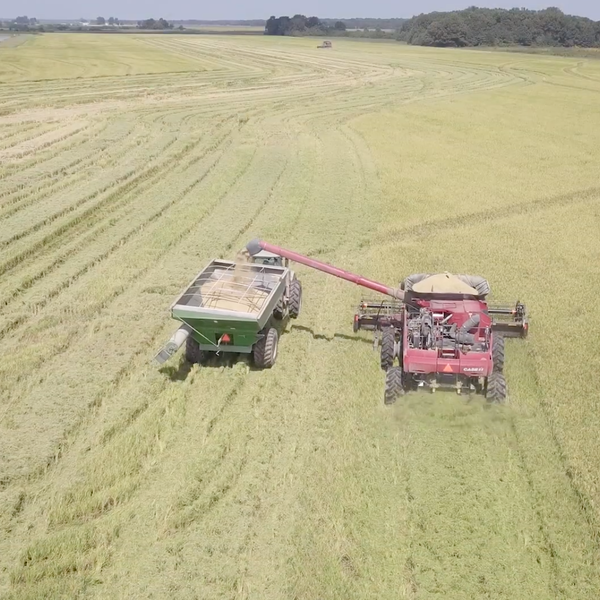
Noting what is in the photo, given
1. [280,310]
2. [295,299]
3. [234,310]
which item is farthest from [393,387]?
[295,299]

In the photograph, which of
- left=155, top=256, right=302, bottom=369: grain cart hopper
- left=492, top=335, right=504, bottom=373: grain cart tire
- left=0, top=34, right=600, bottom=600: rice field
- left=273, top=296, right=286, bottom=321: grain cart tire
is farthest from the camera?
left=273, top=296, right=286, bottom=321: grain cart tire

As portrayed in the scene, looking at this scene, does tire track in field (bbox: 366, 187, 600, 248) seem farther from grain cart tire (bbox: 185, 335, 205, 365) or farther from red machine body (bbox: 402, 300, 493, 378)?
grain cart tire (bbox: 185, 335, 205, 365)

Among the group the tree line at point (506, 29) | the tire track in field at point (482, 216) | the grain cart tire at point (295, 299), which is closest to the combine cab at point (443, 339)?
the grain cart tire at point (295, 299)

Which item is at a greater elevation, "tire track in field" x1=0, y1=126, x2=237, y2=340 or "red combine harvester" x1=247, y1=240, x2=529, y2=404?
"red combine harvester" x1=247, y1=240, x2=529, y2=404

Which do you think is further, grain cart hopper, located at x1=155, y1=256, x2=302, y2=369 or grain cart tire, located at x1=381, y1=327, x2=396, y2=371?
grain cart tire, located at x1=381, y1=327, x2=396, y2=371

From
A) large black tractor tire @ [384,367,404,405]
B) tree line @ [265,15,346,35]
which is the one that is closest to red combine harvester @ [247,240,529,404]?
large black tractor tire @ [384,367,404,405]

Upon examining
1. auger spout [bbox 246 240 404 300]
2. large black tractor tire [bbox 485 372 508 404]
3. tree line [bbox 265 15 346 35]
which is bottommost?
tree line [bbox 265 15 346 35]

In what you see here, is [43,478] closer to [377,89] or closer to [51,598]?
[51,598]

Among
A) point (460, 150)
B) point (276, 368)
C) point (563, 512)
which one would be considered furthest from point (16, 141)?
point (563, 512)
